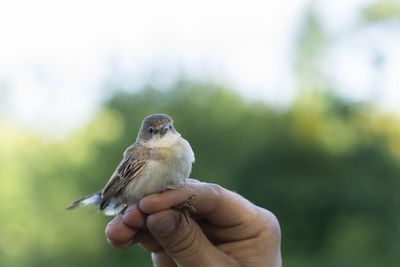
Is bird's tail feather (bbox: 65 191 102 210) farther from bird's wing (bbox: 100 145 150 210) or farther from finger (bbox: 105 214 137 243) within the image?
finger (bbox: 105 214 137 243)

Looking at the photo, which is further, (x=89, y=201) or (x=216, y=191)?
(x=89, y=201)

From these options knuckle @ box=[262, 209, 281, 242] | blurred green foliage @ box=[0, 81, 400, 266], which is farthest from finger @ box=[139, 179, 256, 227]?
blurred green foliage @ box=[0, 81, 400, 266]

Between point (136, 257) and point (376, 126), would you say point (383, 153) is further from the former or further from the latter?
point (136, 257)

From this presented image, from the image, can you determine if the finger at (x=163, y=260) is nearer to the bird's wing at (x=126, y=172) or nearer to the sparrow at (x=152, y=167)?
the sparrow at (x=152, y=167)

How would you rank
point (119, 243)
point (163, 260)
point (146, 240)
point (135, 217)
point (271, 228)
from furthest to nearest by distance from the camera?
1. point (163, 260)
2. point (146, 240)
3. point (271, 228)
4. point (119, 243)
5. point (135, 217)

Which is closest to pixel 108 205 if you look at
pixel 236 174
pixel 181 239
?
pixel 181 239

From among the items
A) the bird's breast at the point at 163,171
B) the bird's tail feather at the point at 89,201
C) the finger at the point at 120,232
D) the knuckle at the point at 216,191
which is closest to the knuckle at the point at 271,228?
the knuckle at the point at 216,191

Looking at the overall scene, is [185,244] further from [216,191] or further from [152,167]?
[152,167]
